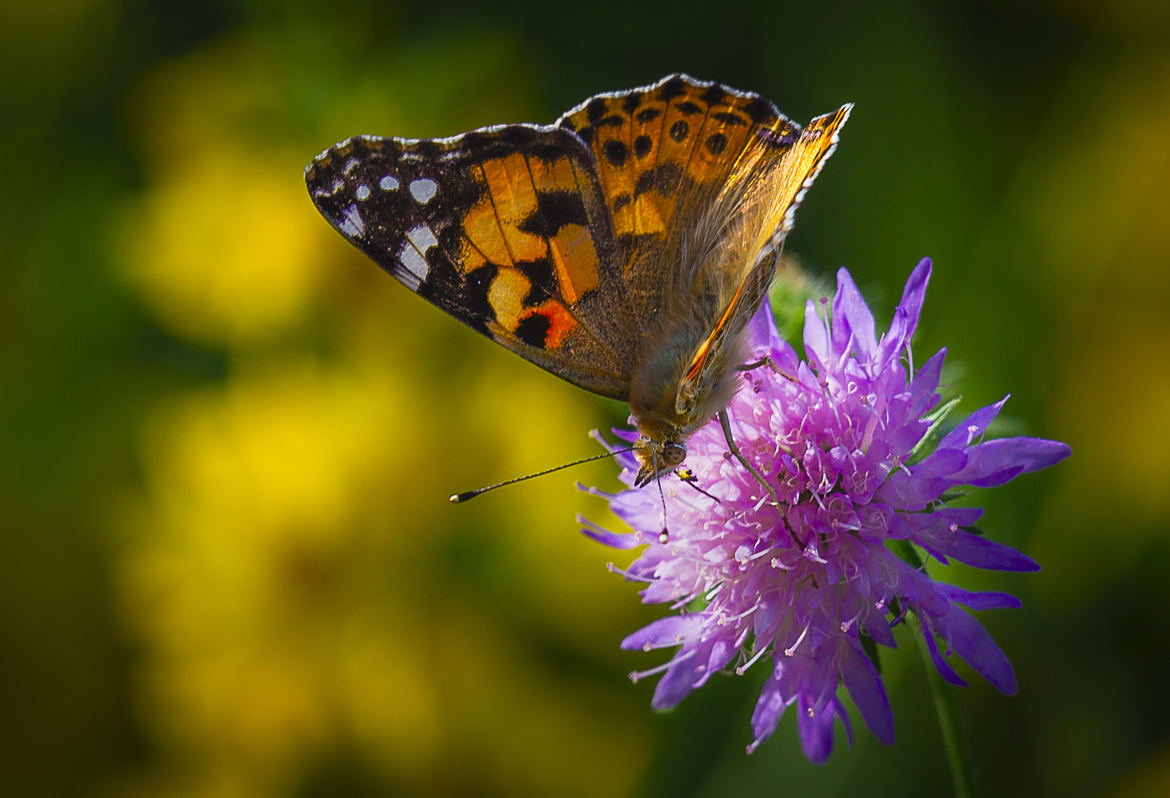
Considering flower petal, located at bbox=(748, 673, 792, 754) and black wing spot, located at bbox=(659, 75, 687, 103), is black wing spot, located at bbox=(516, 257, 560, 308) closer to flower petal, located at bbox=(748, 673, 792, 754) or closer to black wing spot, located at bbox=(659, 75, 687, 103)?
black wing spot, located at bbox=(659, 75, 687, 103)

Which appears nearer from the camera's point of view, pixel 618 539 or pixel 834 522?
pixel 834 522

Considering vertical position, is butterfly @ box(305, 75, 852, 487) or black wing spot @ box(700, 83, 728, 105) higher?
black wing spot @ box(700, 83, 728, 105)

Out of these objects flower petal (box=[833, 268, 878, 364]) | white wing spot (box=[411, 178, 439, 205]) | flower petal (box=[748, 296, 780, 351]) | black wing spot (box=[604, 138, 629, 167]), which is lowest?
flower petal (box=[748, 296, 780, 351])

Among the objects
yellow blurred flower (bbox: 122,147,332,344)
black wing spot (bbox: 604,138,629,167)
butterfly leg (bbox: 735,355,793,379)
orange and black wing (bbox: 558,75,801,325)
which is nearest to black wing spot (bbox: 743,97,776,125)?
orange and black wing (bbox: 558,75,801,325)

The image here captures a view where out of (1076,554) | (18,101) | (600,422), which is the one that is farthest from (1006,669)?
(18,101)

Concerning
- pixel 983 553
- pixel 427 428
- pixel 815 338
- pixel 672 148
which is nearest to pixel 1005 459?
pixel 983 553

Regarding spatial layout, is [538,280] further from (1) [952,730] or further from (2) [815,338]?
(1) [952,730]

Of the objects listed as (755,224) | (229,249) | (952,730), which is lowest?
(229,249)
